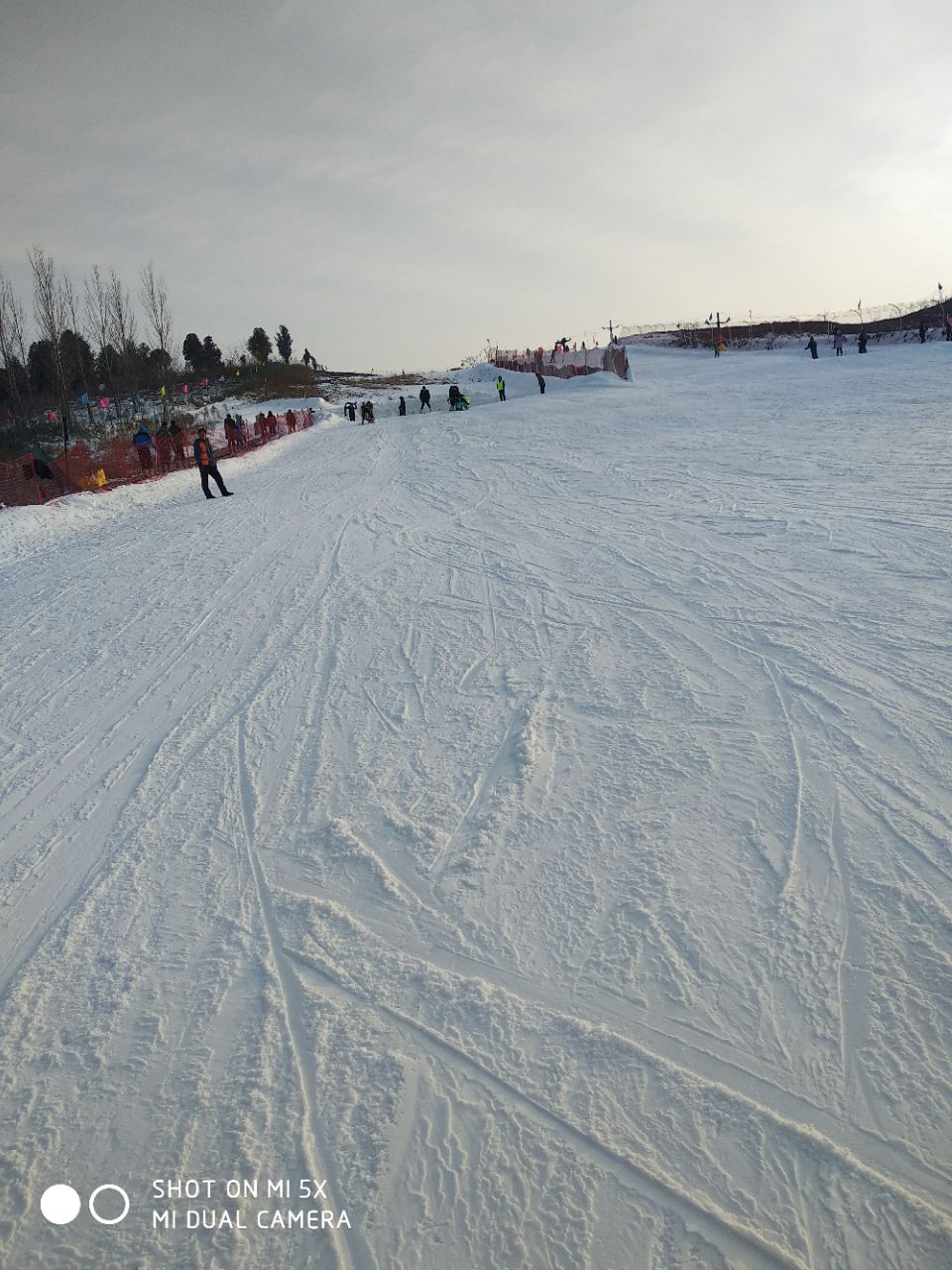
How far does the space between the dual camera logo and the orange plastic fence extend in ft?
50.9

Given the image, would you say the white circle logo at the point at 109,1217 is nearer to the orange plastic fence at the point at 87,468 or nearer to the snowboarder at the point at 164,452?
the orange plastic fence at the point at 87,468

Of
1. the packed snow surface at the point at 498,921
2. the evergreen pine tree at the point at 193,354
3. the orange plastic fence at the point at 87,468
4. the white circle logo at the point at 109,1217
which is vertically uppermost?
the evergreen pine tree at the point at 193,354

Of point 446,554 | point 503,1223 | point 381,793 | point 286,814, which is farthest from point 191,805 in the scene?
point 446,554

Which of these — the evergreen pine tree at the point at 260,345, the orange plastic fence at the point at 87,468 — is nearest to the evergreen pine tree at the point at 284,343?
the evergreen pine tree at the point at 260,345

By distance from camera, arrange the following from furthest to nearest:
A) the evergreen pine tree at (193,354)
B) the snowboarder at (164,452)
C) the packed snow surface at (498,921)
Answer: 1. the evergreen pine tree at (193,354)
2. the snowboarder at (164,452)
3. the packed snow surface at (498,921)

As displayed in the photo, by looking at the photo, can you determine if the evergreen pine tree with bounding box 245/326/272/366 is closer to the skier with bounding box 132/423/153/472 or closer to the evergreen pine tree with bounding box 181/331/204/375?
the evergreen pine tree with bounding box 181/331/204/375

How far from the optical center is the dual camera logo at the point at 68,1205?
2.38 metres

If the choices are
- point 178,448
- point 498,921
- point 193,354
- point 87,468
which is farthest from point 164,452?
point 193,354

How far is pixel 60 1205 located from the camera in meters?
2.44

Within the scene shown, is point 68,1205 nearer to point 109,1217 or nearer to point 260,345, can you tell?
point 109,1217

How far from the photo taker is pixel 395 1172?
240cm

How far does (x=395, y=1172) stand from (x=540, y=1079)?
576 millimetres

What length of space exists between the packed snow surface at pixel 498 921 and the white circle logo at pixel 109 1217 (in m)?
0.02

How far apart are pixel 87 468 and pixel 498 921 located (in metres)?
18.4
